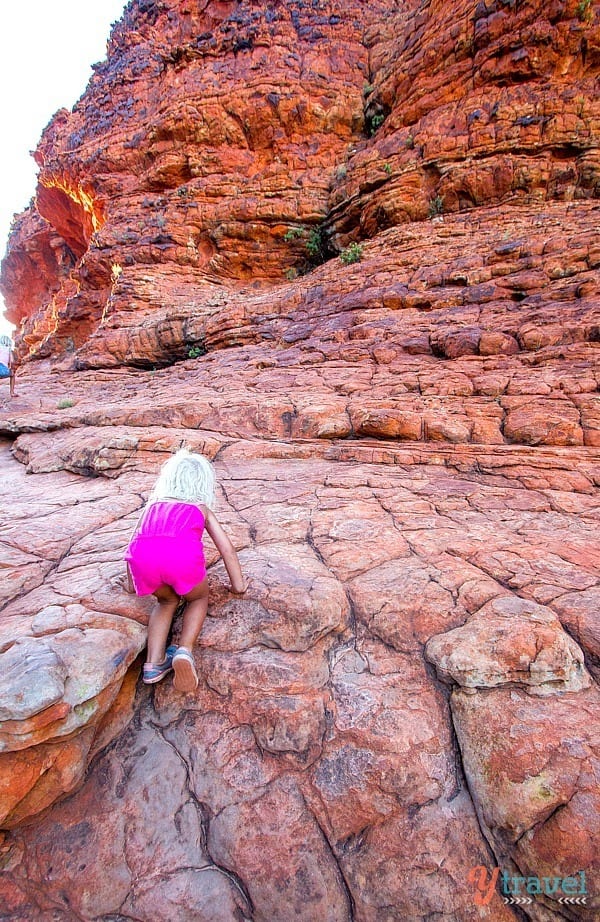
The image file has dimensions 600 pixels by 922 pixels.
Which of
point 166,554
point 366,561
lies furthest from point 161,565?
point 366,561

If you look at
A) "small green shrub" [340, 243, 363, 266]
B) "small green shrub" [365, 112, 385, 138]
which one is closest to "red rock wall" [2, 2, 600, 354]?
"small green shrub" [365, 112, 385, 138]

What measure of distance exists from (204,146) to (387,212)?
10778mm

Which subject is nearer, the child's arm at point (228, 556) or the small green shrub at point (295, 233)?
the child's arm at point (228, 556)

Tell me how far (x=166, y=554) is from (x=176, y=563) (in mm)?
81

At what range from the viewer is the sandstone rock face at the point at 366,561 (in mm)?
1550

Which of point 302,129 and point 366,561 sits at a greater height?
point 302,129

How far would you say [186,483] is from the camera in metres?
2.49

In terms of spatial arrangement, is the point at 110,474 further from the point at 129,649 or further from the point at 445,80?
the point at 445,80

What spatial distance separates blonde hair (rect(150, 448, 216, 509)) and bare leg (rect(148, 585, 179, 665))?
0.59m

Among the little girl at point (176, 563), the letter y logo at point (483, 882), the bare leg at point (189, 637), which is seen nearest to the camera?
the letter y logo at point (483, 882)

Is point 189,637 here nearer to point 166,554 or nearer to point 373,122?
point 166,554

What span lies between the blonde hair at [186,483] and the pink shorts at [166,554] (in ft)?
0.41

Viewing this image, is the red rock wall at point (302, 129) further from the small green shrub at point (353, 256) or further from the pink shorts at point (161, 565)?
the pink shorts at point (161, 565)

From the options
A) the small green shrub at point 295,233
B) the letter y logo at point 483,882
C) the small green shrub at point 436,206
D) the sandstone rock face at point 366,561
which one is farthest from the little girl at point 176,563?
the small green shrub at point 295,233
